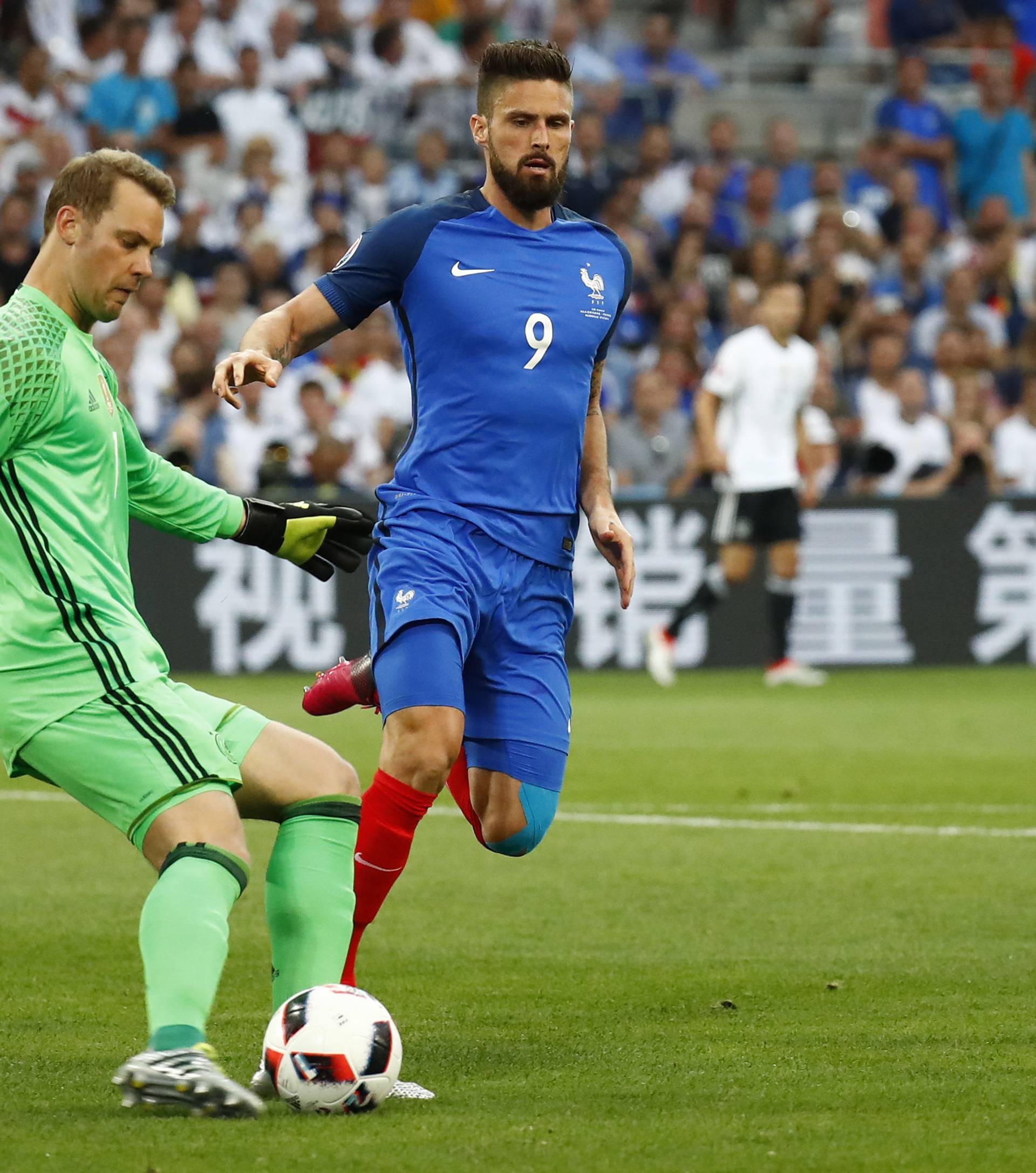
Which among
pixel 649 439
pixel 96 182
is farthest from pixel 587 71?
pixel 96 182

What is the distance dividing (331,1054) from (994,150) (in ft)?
60.4

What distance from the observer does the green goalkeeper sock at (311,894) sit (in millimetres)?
4512

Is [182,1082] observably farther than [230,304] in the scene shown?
No

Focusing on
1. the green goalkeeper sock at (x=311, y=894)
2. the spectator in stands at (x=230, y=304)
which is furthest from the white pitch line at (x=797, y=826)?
the spectator in stands at (x=230, y=304)

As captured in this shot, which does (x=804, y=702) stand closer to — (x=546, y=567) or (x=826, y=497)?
(x=826, y=497)

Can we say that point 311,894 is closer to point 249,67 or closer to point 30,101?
point 30,101

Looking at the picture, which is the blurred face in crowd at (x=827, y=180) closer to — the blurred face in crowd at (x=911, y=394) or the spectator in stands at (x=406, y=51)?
the blurred face in crowd at (x=911, y=394)

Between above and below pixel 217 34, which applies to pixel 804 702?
below

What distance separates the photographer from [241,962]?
20.3 ft

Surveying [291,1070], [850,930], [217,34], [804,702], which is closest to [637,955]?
[850,930]

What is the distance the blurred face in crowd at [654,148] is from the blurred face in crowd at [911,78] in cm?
304

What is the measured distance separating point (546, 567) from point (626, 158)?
49.3ft

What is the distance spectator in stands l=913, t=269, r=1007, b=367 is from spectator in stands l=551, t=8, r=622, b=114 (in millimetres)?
3586

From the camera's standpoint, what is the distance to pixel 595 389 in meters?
5.70
